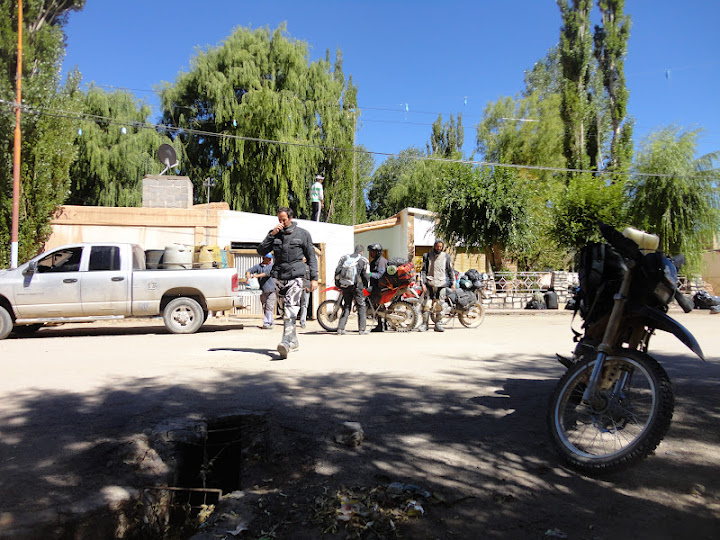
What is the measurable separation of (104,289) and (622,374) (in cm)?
1025

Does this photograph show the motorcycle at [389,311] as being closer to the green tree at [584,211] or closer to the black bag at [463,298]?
the black bag at [463,298]

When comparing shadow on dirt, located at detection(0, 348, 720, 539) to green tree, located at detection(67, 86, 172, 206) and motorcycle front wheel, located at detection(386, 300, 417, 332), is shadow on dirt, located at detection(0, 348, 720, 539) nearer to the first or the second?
motorcycle front wheel, located at detection(386, 300, 417, 332)

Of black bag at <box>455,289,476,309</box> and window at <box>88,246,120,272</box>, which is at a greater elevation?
window at <box>88,246,120,272</box>

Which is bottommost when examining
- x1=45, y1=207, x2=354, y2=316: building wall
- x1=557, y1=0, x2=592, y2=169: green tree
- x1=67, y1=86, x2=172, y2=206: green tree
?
x1=45, y1=207, x2=354, y2=316: building wall

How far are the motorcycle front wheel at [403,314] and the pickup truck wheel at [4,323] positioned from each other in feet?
24.3

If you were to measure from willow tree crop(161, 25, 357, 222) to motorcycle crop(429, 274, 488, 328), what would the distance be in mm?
15172

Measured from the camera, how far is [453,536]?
7.59ft

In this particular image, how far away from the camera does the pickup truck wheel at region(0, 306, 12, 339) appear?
1015 centimetres

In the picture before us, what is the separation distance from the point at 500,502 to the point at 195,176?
2842cm

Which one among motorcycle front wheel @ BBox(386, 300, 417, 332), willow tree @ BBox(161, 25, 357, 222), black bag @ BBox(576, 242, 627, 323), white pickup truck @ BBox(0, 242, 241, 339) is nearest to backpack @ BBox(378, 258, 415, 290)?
motorcycle front wheel @ BBox(386, 300, 417, 332)

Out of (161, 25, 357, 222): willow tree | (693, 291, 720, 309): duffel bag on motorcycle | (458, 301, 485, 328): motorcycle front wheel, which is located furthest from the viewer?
(161, 25, 357, 222): willow tree

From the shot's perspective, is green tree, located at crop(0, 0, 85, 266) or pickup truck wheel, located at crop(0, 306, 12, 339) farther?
green tree, located at crop(0, 0, 85, 266)

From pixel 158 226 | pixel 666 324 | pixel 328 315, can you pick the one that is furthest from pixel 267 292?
pixel 666 324

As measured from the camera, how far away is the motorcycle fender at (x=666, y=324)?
2.83 m
